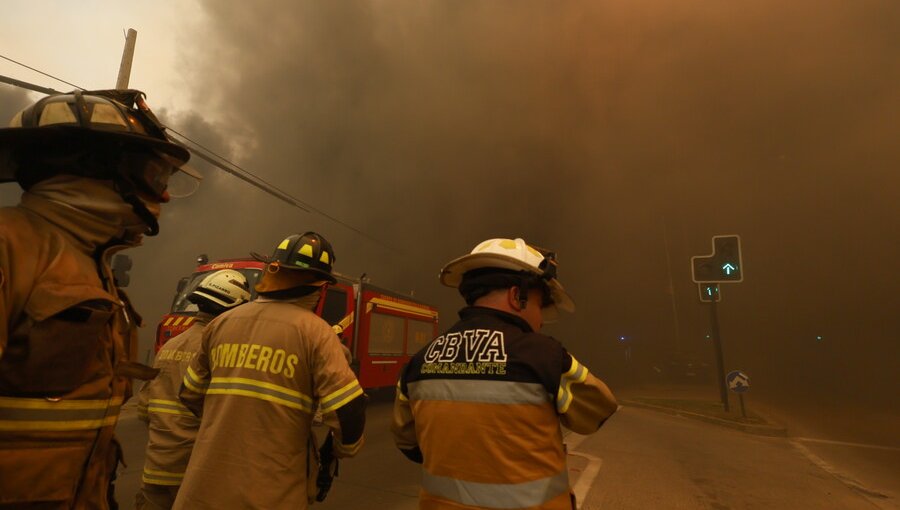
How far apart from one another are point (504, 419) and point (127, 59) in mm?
10864

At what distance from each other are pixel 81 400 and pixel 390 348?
34.9ft

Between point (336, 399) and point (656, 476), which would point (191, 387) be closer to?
point (336, 399)

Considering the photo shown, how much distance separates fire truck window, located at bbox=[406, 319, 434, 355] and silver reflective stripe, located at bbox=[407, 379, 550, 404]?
10908mm

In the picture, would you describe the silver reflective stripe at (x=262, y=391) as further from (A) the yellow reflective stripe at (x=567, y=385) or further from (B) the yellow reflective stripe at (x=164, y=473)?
(A) the yellow reflective stripe at (x=567, y=385)

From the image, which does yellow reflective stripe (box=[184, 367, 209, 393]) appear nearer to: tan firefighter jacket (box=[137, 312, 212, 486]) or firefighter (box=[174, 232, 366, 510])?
firefighter (box=[174, 232, 366, 510])

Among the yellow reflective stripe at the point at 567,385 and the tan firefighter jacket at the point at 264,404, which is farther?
the tan firefighter jacket at the point at 264,404

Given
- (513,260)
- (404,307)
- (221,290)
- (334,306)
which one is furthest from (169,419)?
(404,307)

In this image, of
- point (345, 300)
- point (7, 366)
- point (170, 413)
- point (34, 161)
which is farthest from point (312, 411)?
point (345, 300)

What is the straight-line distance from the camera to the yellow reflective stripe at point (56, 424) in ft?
3.17

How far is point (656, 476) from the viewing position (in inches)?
223

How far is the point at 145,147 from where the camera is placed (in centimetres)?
135

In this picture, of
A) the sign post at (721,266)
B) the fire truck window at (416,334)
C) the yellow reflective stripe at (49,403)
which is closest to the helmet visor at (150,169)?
the yellow reflective stripe at (49,403)

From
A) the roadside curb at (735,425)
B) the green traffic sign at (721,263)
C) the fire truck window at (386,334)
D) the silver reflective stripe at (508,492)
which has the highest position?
the green traffic sign at (721,263)

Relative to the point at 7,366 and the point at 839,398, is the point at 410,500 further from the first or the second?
the point at 839,398
